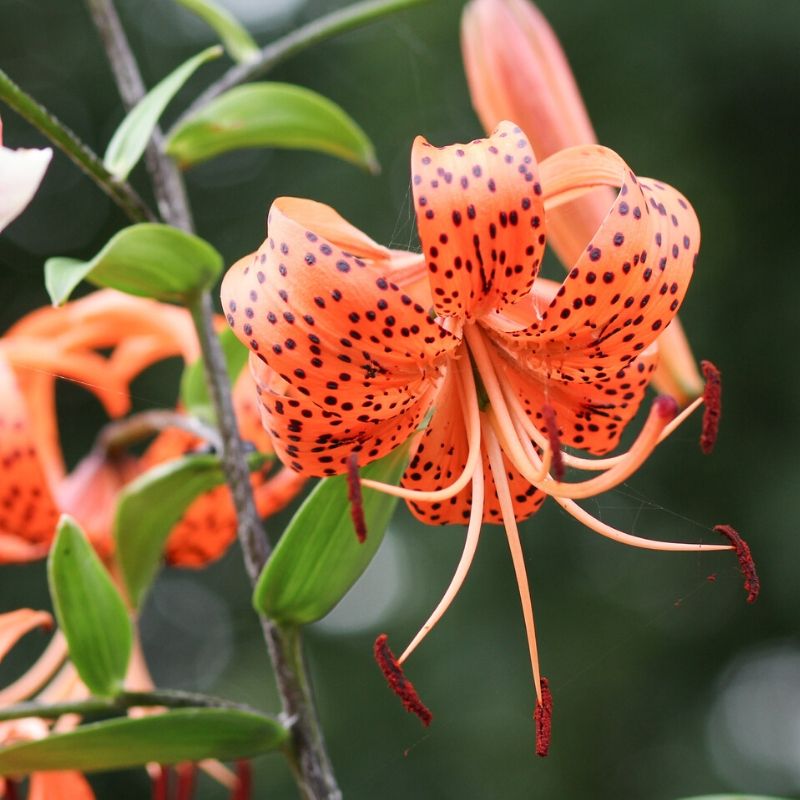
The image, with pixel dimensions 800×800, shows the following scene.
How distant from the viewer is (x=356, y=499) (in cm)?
59

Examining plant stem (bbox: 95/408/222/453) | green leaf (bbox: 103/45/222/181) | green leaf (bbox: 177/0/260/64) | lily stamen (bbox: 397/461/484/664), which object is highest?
green leaf (bbox: 177/0/260/64)

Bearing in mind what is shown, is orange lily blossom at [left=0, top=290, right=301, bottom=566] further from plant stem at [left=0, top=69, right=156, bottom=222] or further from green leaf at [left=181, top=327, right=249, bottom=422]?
plant stem at [left=0, top=69, right=156, bottom=222]

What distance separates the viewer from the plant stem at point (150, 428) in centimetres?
81

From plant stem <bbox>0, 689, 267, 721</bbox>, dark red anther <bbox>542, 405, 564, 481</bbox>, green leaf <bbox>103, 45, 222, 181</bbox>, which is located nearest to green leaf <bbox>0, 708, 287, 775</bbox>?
plant stem <bbox>0, 689, 267, 721</bbox>

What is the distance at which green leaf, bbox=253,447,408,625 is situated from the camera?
2.26 ft

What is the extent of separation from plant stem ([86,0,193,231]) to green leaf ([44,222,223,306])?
0.08 metres

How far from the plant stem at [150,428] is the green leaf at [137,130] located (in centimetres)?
18

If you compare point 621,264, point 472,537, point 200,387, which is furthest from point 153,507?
point 621,264

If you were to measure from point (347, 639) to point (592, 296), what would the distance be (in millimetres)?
2400

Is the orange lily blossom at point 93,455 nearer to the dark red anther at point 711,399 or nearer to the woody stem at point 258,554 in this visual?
the woody stem at point 258,554

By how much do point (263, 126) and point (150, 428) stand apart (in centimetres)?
27

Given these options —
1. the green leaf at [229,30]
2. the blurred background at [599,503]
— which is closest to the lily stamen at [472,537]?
the green leaf at [229,30]

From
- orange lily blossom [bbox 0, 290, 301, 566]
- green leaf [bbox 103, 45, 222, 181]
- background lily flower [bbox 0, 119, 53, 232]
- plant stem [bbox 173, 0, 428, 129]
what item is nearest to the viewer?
background lily flower [bbox 0, 119, 53, 232]

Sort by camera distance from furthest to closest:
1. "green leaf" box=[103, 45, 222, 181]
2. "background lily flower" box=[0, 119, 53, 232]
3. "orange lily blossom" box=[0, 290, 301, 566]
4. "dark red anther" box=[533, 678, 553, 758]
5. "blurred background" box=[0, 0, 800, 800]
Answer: "blurred background" box=[0, 0, 800, 800], "orange lily blossom" box=[0, 290, 301, 566], "green leaf" box=[103, 45, 222, 181], "dark red anther" box=[533, 678, 553, 758], "background lily flower" box=[0, 119, 53, 232]
